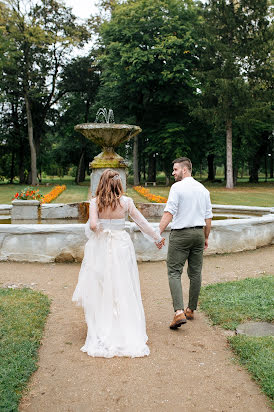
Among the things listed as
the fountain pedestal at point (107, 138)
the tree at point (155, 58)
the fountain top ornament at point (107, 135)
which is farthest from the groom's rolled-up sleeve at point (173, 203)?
the tree at point (155, 58)

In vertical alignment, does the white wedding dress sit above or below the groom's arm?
below

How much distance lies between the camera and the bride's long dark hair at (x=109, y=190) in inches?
165

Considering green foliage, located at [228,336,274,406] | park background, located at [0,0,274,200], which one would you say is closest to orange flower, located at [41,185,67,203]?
park background, located at [0,0,274,200]

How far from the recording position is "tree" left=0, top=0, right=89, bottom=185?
33531 mm

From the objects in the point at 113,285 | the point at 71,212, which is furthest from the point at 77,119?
the point at 113,285

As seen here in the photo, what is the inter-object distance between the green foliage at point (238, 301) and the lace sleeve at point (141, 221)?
124 cm

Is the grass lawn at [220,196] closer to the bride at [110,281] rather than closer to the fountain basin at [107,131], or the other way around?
the fountain basin at [107,131]

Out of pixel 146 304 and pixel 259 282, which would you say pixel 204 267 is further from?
pixel 146 304

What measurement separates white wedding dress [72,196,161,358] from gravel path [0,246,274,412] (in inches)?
6.6

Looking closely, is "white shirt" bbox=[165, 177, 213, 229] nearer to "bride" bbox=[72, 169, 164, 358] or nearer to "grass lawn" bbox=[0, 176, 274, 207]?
"bride" bbox=[72, 169, 164, 358]

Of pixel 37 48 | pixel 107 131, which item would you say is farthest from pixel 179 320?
pixel 37 48

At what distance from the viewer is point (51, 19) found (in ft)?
117

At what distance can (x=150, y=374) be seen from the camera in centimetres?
350

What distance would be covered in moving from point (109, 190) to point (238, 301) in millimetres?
2326
